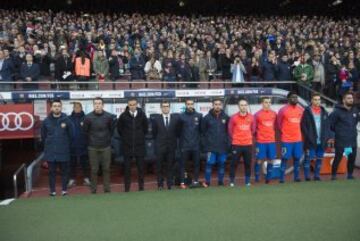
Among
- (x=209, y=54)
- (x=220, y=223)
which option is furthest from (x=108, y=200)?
(x=209, y=54)

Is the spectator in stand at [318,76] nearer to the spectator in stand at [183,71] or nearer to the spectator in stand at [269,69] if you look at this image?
the spectator in stand at [269,69]

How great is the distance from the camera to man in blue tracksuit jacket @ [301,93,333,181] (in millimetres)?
10227

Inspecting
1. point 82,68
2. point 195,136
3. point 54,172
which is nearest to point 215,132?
point 195,136

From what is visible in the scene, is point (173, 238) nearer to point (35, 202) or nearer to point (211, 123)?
point (35, 202)

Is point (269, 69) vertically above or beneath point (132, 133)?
above

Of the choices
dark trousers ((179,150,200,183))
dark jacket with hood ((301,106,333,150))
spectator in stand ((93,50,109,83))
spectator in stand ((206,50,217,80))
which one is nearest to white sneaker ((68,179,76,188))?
dark trousers ((179,150,200,183))

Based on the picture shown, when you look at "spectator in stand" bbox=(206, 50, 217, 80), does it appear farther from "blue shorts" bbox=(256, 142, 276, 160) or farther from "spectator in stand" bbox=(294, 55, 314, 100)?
"blue shorts" bbox=(256, 142, 276, 160)

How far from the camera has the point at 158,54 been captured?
16531 mm

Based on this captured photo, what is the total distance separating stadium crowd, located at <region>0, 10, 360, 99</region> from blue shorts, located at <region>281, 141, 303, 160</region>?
499 cm

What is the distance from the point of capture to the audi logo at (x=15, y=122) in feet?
37.5

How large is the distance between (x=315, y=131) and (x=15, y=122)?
639cm

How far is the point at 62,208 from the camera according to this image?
25.6 feet

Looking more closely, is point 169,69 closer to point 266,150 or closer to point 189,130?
point 189,130

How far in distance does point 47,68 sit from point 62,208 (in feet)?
23.9
